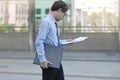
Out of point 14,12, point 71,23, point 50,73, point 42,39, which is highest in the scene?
point 14,12

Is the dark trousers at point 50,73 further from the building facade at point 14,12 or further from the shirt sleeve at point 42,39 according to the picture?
the building facade at point 14,12

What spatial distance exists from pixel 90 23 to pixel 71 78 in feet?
34.7

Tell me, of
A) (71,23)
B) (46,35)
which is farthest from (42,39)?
(71,23)

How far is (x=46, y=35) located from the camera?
4586 mm

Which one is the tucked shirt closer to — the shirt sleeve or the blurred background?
the shirt sleeve

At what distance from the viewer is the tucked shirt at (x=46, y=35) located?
452 cm

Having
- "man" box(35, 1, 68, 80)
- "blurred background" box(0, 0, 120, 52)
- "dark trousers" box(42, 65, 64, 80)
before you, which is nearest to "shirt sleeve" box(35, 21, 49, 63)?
"man" box(35, 1, 68, 80)

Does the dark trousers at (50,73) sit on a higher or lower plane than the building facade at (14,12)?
lower

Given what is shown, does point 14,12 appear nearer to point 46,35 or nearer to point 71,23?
point 71,23

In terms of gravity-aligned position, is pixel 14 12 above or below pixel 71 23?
above

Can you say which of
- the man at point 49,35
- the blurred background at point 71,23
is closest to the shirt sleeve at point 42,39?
the man at point 49,35

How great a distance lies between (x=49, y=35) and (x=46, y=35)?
48 millimetres

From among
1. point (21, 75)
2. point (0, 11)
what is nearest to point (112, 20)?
point (0, 11)

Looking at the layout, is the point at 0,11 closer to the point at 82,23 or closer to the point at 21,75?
the point at 82,23
